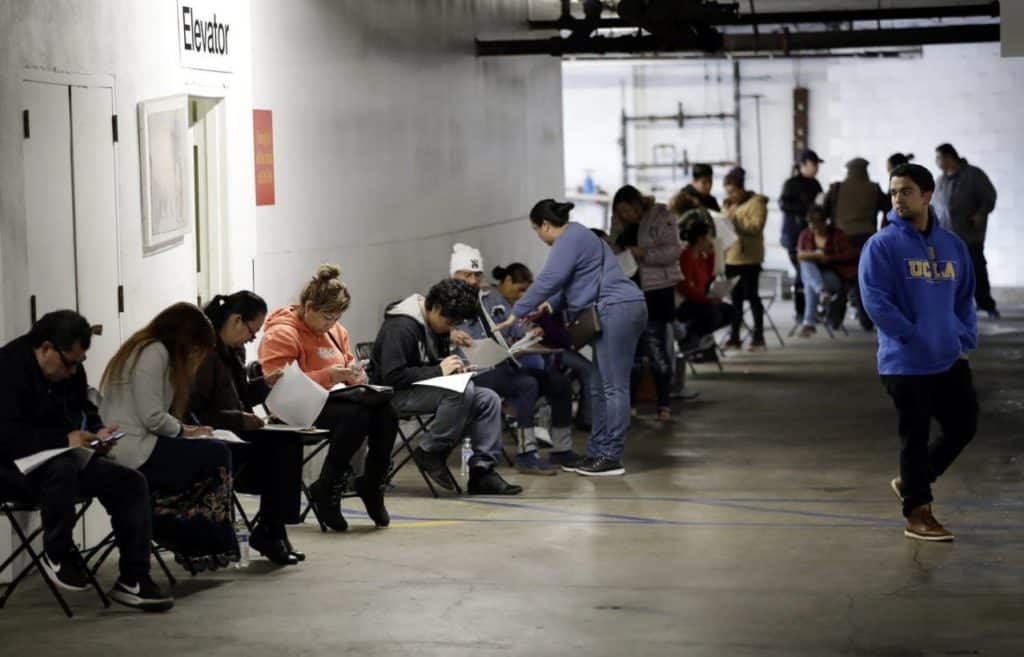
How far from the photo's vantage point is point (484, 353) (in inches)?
320

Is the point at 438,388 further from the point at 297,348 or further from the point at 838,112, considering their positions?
the point at 838,112

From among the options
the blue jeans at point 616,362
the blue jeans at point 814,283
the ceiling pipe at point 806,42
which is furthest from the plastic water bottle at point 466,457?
the blue jeans at point 814,283

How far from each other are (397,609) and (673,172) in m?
17.5

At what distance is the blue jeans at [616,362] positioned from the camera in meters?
8.54

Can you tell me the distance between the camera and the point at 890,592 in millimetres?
5785

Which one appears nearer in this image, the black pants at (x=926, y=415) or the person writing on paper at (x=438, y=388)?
the black pants at (x=926, y=415)

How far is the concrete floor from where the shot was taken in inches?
205

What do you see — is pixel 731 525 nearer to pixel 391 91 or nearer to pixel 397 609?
pixel 397 609

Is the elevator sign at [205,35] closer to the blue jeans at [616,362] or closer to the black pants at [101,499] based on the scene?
the blue jeans at [616,362]

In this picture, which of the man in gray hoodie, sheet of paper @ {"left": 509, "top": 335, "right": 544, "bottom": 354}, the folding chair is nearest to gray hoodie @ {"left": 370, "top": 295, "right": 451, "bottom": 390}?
sheet of paper @ {"left": 509, "top": 335, "right": 544, "bottom": 354}

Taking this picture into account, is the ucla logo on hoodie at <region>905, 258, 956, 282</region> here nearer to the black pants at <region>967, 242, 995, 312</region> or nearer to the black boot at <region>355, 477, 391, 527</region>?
the black boot at <region>355, 477, 391, 527</region>

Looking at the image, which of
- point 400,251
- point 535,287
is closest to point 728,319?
point 400,251

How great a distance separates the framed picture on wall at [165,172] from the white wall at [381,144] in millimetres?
779

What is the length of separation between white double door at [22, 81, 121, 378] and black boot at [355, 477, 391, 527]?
1.15 m
